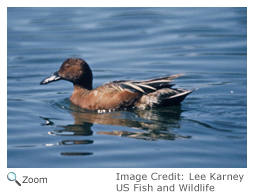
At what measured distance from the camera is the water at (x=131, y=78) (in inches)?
246

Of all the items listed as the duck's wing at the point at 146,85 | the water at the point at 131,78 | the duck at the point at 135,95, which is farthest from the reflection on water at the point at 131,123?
the duck's wing at the point at 146,85

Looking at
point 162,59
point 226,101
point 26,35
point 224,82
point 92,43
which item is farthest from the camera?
point 26,35

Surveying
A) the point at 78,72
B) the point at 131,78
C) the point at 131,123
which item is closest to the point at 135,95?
the point at 131,123

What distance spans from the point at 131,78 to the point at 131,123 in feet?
10.1

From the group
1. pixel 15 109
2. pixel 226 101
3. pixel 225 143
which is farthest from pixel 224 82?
pixel 15 109

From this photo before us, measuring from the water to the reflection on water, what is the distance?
0.6 inches

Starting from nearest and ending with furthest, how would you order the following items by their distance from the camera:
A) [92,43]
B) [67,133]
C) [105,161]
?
1. [105,161]
2. [67,133]
3. [92,43]

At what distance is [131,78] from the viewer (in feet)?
34.0

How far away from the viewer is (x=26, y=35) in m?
14.3

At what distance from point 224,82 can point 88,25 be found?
6.36 metres

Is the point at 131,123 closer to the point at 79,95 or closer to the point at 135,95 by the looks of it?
the point at 135,95

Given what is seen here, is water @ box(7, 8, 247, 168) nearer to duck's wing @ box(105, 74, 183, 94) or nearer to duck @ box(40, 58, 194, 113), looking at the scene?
duck @ box(40, 58, 194, 113)
